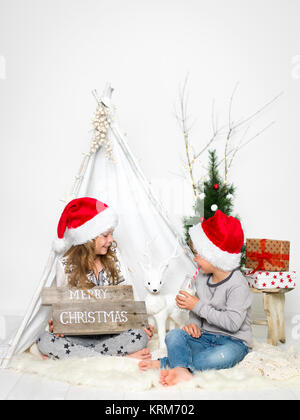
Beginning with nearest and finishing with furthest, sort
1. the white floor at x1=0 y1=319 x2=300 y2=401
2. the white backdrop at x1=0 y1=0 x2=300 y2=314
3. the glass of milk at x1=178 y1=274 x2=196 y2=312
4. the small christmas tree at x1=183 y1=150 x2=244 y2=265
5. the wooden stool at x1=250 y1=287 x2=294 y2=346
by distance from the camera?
the white floor at x1=0 y1=319 x2=300 y2=401, the glass of milk at x1=178 y1=274 x2=196 y2=312, the wooden stool at x1=250 y1=287 x2=294 y2=346, the small christmas tree at x1=183 y1=150 x2=244 y2=265, the white backdrop at x1=0 y1=0 x2=300 y2=314

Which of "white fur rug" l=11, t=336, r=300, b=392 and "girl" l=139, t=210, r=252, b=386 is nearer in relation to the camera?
"white fur rug" l=11, t=336, r=300, b=392

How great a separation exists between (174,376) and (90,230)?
932 mm

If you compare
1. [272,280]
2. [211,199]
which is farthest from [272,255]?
[211,199]

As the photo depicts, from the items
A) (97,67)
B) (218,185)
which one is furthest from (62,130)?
(218,185)

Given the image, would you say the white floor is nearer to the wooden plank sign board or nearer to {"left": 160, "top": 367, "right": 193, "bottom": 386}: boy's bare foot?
{"left": 160, "top": 367, "right": 193, "bottom": 386}: boy's bare foot

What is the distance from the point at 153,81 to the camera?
3.76m

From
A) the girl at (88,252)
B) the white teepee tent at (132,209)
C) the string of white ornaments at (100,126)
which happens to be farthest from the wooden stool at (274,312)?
the string of white ornaments at (100,126)

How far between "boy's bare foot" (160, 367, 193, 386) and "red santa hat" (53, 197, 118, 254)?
0.88m

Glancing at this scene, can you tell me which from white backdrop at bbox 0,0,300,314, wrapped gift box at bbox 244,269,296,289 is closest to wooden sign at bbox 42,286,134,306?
wrapped gift box at bbox 244,269,296,289

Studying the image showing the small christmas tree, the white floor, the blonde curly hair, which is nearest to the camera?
the white floor

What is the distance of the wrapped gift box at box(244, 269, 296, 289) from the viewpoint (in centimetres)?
279

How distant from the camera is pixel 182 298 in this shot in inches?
94.7

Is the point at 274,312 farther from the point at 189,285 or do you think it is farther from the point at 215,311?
the point at 215,311
